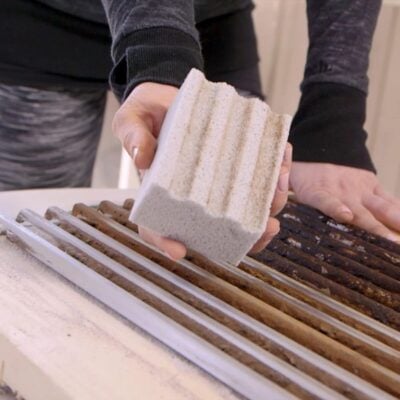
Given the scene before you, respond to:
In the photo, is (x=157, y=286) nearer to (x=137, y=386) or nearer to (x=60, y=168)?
(x=137, y=386)

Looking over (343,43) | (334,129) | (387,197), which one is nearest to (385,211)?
(387,197)

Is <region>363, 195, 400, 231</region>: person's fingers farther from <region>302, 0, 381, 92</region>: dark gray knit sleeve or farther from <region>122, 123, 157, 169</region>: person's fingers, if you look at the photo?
<region>122, 123, 157, 169</region>: person's fingers

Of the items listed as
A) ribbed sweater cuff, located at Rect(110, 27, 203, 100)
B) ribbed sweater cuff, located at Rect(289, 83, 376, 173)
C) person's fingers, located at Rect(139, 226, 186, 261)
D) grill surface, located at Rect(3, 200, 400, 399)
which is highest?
ribbed sweater cuff, located at Rect(110, 27, 203, 100)

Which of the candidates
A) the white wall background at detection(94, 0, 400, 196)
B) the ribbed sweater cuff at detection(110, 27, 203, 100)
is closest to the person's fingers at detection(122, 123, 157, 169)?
the ribbed sweater cuff at detection(110, 27, 203, 100)

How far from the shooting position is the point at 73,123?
107 cm

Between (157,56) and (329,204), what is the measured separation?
34cm

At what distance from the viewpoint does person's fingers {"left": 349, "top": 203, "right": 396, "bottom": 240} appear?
86 cm

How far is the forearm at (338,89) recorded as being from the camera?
96cm

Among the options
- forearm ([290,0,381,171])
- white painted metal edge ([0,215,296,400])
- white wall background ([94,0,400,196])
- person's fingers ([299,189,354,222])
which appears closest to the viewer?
white painted metal edge ([0,215,296,400])

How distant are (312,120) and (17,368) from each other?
648mm

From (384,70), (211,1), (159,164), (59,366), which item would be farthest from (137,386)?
(384,70)

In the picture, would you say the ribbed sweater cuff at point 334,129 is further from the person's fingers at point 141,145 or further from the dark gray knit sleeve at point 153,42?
the person's fingers at point 141,145

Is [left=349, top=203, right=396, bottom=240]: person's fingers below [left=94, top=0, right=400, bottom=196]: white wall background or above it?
below

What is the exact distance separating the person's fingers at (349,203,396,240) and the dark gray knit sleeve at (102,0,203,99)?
0.33 meters
